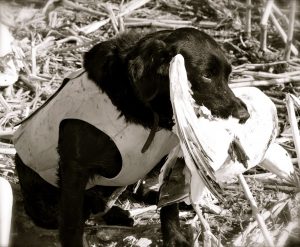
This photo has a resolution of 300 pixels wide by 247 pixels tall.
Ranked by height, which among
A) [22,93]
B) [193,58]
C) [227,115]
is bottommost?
[22,93]

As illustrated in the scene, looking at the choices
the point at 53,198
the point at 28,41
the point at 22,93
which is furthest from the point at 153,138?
the point at 28,41

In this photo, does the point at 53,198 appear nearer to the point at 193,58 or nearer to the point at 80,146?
the point at 80,146

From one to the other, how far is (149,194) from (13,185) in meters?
1.00

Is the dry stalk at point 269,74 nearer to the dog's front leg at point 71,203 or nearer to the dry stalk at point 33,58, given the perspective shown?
the dry stalk at point 33,58

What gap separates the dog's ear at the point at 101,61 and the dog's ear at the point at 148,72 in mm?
212

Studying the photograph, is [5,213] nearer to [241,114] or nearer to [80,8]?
[241,114]

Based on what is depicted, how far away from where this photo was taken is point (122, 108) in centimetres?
391

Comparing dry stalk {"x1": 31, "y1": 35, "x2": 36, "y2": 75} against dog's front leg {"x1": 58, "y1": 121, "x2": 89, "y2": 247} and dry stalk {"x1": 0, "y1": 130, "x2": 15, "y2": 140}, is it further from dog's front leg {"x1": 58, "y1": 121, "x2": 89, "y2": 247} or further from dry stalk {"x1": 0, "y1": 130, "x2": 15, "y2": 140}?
dog's front leg {"x1": 58, "y1": 121, "x2": 89, "y2": 247}

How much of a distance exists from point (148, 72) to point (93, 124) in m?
0.47

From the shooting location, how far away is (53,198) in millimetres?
4648

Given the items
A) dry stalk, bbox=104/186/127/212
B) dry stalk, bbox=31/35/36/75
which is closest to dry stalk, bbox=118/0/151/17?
dry stalk, bbox=31/35/36/75

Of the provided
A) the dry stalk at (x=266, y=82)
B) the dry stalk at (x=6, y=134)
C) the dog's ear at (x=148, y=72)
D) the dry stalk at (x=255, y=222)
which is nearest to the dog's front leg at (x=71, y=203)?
the dog's ear at (x=148, y=72)

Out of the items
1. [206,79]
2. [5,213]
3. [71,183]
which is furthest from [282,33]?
[5,213]

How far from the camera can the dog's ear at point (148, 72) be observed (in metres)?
3.71
